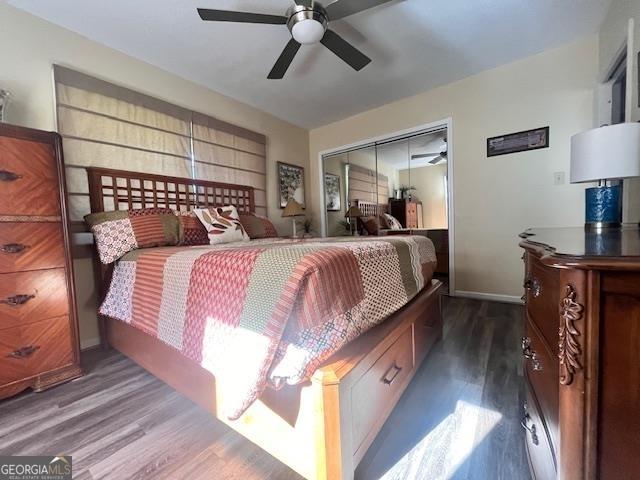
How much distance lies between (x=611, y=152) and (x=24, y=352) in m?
3.03

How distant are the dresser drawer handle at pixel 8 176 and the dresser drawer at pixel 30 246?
23 cm

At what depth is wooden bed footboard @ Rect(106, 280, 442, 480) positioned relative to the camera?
2.72 ft

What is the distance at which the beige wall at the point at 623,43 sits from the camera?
1.60m

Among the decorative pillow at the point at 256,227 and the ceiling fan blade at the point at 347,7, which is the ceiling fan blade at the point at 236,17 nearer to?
the ceiling fan blade at the point at 347,7

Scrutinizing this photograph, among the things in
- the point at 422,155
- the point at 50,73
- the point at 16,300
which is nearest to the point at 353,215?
the point at 422,155

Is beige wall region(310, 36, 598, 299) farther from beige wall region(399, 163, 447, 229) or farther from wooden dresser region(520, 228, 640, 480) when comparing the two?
wooden dresser region(520, 228, 640, 480)

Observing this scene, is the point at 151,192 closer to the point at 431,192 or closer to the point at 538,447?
the point at 538,447

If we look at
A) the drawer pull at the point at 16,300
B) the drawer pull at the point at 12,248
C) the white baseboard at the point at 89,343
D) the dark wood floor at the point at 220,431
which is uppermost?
the drawer pull at the point at 12,248

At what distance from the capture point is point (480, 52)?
2512mm

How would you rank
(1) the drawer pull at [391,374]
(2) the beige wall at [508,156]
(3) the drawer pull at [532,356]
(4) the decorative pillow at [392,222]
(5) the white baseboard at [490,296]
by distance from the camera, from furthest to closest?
(4) the decorative pillow at [392,222] < (5) the white baseboard at [490,296] < (2) the beige wall at [508,156] < (1) the drawer pull at [391,374] < (3) the drawer pull at [532,356]

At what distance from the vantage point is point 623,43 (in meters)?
1.78

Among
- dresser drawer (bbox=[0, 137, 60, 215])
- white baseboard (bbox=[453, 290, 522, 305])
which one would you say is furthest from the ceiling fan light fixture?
white baseboard (bbox=[453, 290, 522, 305])

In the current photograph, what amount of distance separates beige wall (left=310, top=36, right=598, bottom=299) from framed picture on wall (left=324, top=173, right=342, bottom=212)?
126 centimetres

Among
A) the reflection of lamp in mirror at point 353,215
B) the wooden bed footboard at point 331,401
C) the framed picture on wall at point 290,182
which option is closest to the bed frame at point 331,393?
the wooden bed footboard at point 331,401
